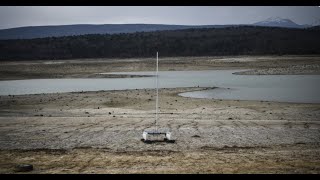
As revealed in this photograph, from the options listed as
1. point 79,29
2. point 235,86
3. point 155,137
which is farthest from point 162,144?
point 79,29

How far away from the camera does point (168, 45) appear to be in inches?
2689

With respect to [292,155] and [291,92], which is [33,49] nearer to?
[291,92]

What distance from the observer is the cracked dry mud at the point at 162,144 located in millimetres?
8609

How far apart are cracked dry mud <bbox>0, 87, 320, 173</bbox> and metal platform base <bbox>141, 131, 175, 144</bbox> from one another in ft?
0.90

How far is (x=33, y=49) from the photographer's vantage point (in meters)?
66.4

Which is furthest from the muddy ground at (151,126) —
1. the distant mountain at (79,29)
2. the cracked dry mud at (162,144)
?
the distant mountain at (79,29)

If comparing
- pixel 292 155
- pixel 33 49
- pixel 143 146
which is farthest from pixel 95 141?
pixel 33 49

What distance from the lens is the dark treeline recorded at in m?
63.2

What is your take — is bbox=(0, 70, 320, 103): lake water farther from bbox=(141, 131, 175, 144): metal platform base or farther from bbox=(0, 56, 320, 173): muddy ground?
bbox=(141, 131, 175, 144): metal platform base

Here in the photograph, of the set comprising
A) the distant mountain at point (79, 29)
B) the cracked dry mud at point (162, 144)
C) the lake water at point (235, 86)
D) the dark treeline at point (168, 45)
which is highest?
the distant mountain at point (79, 29)

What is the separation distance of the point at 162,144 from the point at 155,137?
2.44 ft

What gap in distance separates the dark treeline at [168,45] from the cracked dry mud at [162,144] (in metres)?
42.5

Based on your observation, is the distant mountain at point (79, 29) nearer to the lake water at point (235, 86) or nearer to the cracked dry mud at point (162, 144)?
the lake water at point (235, 86)

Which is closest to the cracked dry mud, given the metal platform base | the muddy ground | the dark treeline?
the muddy ground
